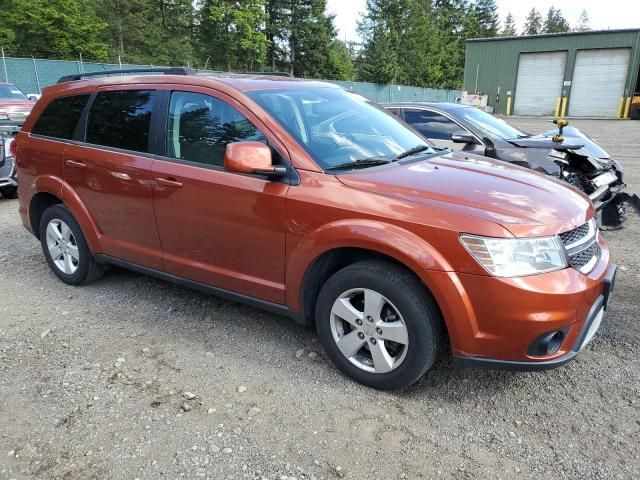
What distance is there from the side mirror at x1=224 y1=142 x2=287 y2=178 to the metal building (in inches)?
1464

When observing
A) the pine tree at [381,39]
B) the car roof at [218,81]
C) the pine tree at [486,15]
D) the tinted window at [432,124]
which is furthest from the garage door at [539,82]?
the pine tree at [486,15]

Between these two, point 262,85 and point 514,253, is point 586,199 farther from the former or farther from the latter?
point 262,85

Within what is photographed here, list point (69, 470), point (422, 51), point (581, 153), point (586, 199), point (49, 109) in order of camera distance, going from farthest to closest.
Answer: point (422, 51) < point (581, 153) < point (49, 109) < point (586, 199) < point (69, 470)

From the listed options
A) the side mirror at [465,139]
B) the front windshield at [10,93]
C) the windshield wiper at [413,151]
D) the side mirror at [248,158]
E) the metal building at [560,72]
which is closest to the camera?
the side mirror at [248,158]

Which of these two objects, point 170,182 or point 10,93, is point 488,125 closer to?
point 170,182

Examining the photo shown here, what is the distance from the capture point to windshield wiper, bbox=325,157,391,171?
3.02 m

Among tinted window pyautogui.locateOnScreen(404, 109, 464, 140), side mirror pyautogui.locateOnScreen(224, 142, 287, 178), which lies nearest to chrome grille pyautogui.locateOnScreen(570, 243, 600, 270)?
side mirror pyautogui.locateOnScreen(224, 142, 287, 178)

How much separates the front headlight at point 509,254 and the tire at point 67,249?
3293 millimetres

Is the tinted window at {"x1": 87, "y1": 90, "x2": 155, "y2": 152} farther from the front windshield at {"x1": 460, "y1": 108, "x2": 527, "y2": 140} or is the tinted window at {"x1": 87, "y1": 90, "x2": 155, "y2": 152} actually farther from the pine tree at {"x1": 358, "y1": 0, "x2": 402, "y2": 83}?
the pine tree at {"x1": 358, "y1": 0, "x2": 402, "y2": 83}

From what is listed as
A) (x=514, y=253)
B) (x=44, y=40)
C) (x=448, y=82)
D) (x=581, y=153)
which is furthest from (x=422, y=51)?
(x=514, y=253)

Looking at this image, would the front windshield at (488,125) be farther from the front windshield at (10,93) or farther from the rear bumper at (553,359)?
the front windshield at (10,93)

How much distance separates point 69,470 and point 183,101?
234 centimetres

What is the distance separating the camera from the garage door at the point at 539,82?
120ft

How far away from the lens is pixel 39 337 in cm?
363
